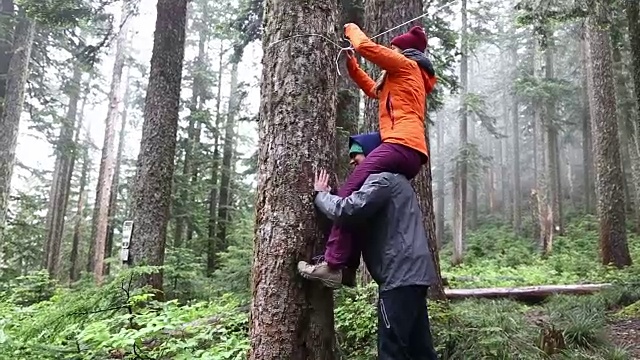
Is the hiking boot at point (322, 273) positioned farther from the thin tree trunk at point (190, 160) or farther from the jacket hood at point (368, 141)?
the thin tree trunk at point (190, 160)

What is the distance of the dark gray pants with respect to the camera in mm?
3123

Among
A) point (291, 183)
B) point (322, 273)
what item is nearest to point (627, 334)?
point (322, 273)

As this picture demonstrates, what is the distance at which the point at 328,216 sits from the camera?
311cm

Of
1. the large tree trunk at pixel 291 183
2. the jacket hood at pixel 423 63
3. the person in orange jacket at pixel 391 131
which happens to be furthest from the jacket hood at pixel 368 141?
the jacket hood at pixel 423 63

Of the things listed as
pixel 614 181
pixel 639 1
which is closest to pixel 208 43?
pixel 614 181

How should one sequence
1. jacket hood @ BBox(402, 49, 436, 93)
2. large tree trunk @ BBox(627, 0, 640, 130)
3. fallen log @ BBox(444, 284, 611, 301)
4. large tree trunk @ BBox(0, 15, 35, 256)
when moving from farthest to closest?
1. large tree trunk @ BBox(0, 15, 35, 256)
2. fallen log @ BBox(444, 284, 611, 301)
3. large tree trunk @ BBox(627, 0, 640, 130)
4. jacket hood @ BBox(402, 49, 436, 93)

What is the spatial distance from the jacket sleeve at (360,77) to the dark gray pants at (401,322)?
167cm

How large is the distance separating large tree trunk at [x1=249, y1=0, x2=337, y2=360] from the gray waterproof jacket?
0.26 metres

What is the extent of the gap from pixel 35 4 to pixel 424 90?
9242 mm

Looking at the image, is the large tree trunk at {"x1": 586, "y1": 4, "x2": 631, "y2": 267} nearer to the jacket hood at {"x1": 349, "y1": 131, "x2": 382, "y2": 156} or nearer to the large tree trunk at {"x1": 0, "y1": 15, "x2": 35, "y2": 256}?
the jacket hood at {"x1": 349, "y1": 131, "x2": 382, "y2": 156}

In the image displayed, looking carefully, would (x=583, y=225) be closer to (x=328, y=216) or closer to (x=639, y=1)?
(x=639, y=1)

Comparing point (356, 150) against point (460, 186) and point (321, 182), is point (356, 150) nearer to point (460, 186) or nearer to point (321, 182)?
point (321, 182)

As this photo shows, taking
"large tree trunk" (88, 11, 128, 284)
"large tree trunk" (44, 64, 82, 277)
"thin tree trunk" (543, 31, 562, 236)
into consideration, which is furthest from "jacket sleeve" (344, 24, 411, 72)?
"thin tree trunk" (543, 31, 562, 236)

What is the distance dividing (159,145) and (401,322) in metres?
6.05
